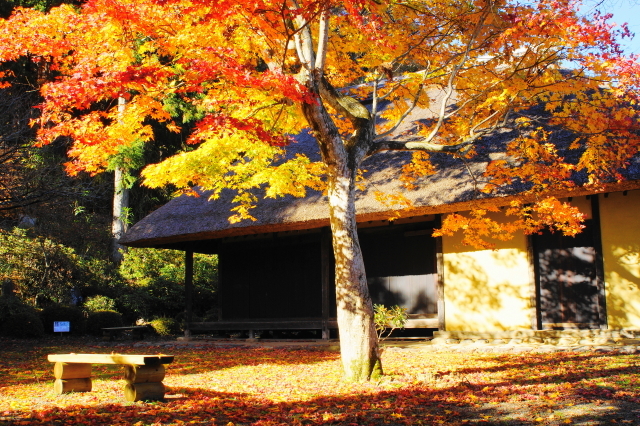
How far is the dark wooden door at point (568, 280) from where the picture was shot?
10.2 metres

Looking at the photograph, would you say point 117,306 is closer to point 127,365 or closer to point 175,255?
point 175,255

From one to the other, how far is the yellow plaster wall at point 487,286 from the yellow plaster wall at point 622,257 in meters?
1.31

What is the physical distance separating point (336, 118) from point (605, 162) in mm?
4541

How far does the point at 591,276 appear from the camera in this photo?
1020 centimetres

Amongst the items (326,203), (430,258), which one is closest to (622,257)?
(430,258)

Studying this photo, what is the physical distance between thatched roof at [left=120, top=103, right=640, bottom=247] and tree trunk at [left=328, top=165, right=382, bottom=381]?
262 cm

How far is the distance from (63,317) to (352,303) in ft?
37.2

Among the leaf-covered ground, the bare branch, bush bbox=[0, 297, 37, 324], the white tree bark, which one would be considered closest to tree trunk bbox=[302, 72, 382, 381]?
the bare branch

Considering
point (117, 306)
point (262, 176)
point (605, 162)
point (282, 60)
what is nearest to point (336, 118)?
point (262, 176)

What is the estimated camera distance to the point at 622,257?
9.82 m

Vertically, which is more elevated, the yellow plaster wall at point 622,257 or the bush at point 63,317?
the yellow plaster wall at point 622,257

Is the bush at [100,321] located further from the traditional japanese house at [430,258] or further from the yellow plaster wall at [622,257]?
the yellow plaster wall at [622,257]

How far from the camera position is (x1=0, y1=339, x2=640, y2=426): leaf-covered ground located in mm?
4965

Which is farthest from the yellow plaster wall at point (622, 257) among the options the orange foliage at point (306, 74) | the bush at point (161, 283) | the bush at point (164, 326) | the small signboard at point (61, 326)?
the bush at point (161, 283)
